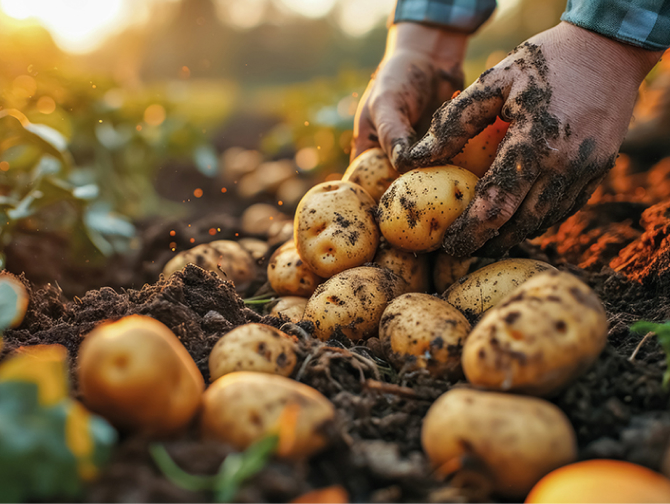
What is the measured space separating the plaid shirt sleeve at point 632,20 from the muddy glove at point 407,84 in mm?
790

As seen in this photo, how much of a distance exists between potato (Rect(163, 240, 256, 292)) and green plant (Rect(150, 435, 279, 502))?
141 centimetres

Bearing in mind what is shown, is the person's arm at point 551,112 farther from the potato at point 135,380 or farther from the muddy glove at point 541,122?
the potato at point 135,380

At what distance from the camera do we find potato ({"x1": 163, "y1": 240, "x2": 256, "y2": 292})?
238cm

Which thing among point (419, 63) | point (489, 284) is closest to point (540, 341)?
point (489, 284)

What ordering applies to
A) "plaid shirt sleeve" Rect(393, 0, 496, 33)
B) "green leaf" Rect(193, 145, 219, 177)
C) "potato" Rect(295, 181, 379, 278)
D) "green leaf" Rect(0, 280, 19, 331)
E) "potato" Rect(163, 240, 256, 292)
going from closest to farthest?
"green leaf" Rect(0, 280, 19, 331) → "potato" Rect(295, 181, 379, 278) → "potato" Rect(163, 240, 256, 292) → "plaid shirt sleeve" Rect(393, 0, 496, 33) → "green leaf" Rect(193, 145, 219, 177)

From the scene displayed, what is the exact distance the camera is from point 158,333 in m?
1.09

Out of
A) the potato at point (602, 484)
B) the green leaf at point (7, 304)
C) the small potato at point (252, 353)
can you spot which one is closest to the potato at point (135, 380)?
the small potato at point (252, 353)

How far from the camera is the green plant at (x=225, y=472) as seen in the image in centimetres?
90

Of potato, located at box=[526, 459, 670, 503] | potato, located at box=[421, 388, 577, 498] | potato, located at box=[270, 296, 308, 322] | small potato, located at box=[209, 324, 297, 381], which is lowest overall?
potato, located at box=[526, 459, 670, 503]

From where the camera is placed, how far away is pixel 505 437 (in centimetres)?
105

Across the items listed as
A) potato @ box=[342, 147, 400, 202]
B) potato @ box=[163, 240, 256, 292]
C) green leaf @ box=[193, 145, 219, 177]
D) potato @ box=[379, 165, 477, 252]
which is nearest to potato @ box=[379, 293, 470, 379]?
potato @ box=[379, 165, 477, 252]

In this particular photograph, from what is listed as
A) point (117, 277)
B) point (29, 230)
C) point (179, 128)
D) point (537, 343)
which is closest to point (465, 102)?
point (537, 343)

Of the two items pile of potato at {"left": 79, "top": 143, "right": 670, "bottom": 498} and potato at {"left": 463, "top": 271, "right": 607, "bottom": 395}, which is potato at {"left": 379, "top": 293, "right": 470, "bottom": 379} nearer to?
pile of potato at {"left": 79, "top": 143, "right": 670, "bottom": 498}

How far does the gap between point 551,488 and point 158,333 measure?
2.99ft
